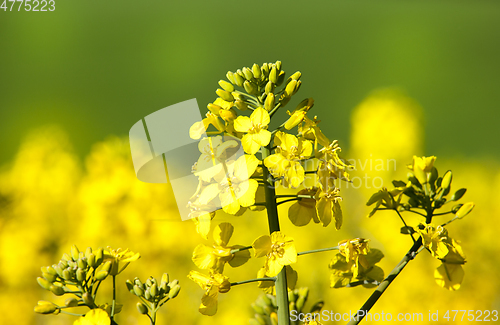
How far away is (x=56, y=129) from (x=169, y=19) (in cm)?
50

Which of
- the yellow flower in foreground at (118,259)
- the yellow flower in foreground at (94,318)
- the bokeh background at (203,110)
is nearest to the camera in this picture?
the yellow flower in foreground at (94,318)

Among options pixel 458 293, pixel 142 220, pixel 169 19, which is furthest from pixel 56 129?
pixel 458 293

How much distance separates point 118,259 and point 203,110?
2.04 ft

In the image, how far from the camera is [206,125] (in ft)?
2.00

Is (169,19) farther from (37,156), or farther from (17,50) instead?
(37,156)

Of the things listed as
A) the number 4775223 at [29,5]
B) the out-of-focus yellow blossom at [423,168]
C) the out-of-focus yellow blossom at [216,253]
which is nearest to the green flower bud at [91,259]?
the out-of-focus yellow blossom at [216,253]

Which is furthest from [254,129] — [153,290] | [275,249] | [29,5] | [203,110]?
[29,5]

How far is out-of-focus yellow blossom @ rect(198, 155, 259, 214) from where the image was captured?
0.53 metres

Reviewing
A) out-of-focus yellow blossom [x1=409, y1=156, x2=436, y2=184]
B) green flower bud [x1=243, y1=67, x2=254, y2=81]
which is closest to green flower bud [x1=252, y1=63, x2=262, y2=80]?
green flower bud [x1=243, y1=67, x2=254, y2=81]

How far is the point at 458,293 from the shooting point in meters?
1.38

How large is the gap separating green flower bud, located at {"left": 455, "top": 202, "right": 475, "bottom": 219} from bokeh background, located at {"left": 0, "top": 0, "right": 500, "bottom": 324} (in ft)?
2.09

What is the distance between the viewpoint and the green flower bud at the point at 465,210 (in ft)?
2.14

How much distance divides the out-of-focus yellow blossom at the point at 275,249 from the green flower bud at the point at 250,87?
9.4 inches

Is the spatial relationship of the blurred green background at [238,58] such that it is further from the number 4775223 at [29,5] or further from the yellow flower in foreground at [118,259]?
the yellow flower in foreground at [118,259]
